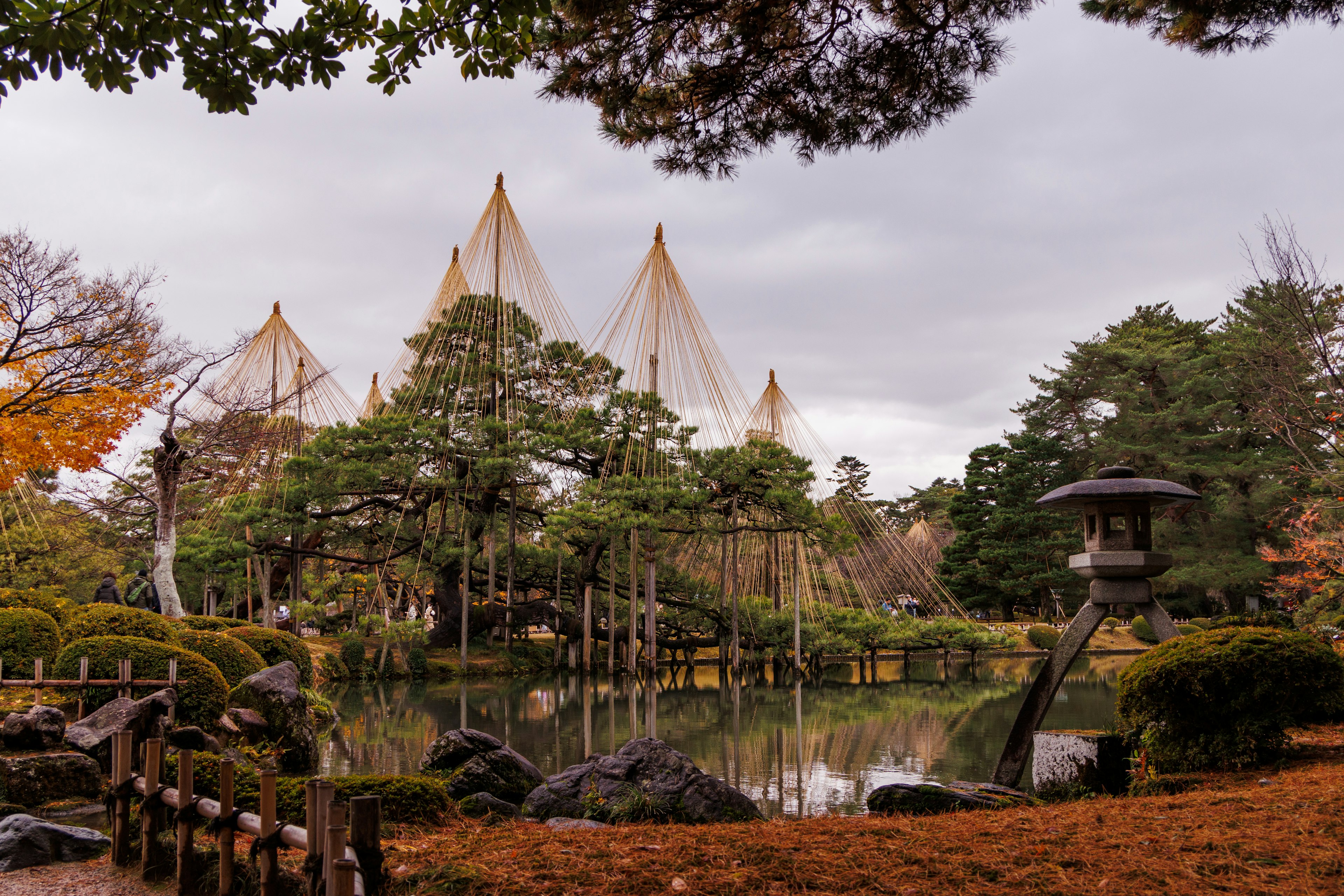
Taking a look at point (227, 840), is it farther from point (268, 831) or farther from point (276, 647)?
point (276, 647)

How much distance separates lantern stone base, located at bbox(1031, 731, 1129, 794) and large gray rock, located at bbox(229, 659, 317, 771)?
717 centimetres

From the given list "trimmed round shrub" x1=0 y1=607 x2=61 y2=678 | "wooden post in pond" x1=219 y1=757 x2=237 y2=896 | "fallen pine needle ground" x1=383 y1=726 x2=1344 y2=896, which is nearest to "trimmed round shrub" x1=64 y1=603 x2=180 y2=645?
"trimmed round shrub" x1=0 y1=607 x2=61 y2=678

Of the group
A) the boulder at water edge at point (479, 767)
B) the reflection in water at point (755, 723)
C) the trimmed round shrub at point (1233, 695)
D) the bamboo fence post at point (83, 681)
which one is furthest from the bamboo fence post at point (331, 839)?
the bamboo fence post at point (83, 681)

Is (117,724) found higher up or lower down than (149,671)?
lower down

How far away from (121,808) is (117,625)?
566cm

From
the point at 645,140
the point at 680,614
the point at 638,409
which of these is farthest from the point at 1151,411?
the point at 645,140

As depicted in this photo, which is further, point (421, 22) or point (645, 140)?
point (645, 140)

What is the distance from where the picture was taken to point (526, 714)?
45.2 ft

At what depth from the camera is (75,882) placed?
4.54 metres

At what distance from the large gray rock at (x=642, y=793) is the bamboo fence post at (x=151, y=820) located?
2.46 m

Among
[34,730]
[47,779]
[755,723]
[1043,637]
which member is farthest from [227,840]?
[1043,637]

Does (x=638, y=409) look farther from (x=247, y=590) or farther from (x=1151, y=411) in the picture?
(x=1151, y=411)

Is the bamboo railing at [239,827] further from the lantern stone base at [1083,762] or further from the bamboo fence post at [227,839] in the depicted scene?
the lantern stone base at [1083,762]

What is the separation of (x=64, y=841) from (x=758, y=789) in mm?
5520
